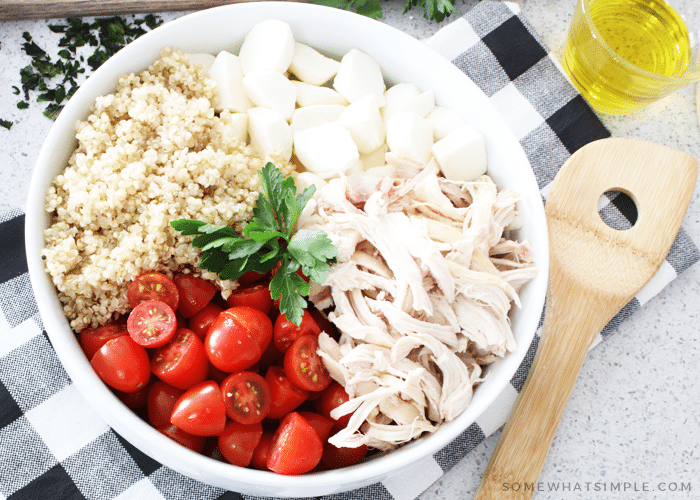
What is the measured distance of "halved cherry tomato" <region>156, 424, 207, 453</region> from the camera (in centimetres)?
125

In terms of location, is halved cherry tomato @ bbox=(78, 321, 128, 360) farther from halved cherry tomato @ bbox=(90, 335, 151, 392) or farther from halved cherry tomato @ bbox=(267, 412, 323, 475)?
halved cherry tomato @ bbox=(267, 412, 323, 475)

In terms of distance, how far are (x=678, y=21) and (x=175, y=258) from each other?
1.77 m

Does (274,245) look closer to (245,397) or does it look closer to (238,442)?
(245,397)

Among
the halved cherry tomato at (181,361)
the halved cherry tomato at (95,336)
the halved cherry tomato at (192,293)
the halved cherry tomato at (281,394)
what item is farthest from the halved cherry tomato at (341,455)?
the halved cherry tomato at (95,336)

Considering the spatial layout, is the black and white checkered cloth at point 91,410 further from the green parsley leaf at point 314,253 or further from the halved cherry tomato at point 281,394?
the green parsley leaf at point 314,253

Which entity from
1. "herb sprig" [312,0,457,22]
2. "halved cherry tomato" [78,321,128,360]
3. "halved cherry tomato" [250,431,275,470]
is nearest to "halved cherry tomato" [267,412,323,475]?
"halved cherry tomato" [250,431,275,470]

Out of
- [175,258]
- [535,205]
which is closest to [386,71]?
[535,205]

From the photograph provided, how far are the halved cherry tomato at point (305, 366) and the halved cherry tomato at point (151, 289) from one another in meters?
0.30

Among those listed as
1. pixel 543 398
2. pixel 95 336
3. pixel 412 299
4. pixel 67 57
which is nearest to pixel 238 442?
pixel 95 336

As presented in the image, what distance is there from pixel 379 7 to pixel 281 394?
4.09 ft

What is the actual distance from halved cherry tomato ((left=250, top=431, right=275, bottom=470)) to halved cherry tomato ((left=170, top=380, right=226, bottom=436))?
4.7 inches

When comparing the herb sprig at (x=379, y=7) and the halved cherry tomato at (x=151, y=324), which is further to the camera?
the herb sprig at (x=379, y=7)

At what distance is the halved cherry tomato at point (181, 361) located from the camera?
1232 mm

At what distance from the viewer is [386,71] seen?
5.31 ft
